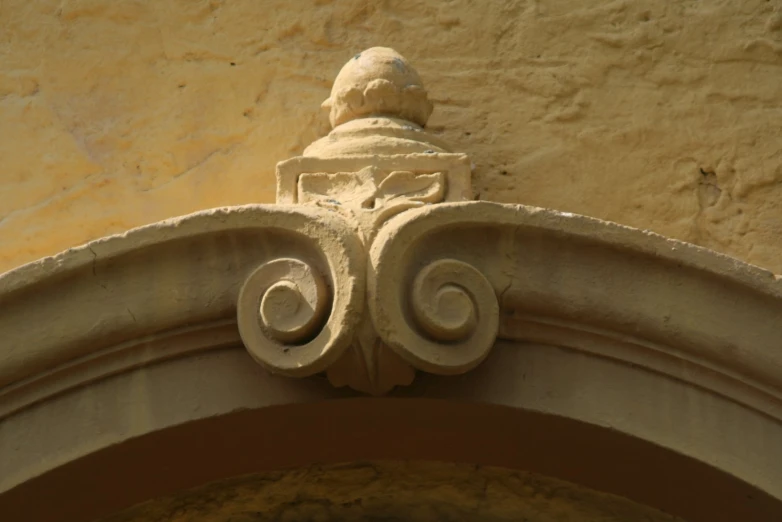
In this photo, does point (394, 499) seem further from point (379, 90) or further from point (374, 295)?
point (379, 90)

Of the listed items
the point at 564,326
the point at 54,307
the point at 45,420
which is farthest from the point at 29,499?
the point at 564,326

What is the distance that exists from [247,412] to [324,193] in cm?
38

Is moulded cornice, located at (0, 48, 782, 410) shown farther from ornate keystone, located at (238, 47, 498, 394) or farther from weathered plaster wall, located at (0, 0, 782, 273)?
weathered plaster wall, located at (0, 0, 782, 273)

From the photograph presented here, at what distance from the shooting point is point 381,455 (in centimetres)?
237

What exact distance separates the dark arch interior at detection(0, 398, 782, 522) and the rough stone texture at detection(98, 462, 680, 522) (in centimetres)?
3

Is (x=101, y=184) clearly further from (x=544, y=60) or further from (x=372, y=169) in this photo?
(x=544, y=60)

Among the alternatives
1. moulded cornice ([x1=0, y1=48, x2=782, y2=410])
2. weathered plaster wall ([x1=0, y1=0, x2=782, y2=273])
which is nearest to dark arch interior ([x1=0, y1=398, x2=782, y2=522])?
moulded cornice ([x1=0, y1=48, x2=782, y2=410])

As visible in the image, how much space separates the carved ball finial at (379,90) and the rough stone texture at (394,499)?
1.98 feet

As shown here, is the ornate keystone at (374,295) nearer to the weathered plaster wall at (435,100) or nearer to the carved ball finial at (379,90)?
the carved ball finial at (379,90)

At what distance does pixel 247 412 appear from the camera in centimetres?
218

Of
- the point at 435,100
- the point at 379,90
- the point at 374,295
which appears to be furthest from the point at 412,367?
the point at 435,100

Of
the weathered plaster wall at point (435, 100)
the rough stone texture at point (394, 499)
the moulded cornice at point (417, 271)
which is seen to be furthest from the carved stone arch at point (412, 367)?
the weathered plaster wall at point (435, 100)

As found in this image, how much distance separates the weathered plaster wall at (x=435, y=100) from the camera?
2570 millimetres

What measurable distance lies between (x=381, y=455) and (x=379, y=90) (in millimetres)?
617
